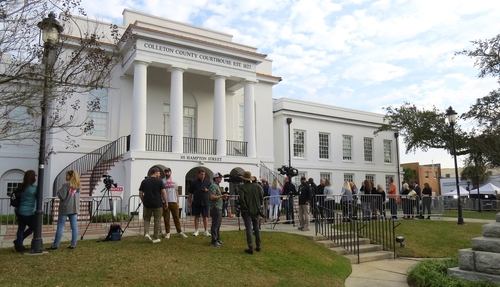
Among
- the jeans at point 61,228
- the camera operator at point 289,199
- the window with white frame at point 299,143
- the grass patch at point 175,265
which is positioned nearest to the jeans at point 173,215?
the grass patch at point 175,265

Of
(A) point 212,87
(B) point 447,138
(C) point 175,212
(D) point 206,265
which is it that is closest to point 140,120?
(A) point 212,87

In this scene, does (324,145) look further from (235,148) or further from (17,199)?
(17,199)

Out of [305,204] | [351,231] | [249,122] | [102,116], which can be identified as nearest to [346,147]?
[249,122]

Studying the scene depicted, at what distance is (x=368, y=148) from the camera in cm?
3572

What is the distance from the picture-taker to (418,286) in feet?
25.9

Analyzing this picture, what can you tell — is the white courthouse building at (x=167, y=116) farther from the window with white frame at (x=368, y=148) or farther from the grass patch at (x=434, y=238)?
the window with white frame at (x=368, y=148)

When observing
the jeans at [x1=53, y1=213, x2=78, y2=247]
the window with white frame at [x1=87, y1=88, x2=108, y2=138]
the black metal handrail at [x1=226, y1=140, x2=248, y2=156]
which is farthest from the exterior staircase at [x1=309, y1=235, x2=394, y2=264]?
the window with white frame at [x1=87, y1=88, x2=108, y2=138]

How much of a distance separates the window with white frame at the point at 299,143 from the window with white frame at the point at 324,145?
1.79 m

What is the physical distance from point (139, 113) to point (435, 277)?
1539 centimetres

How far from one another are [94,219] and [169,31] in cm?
1152

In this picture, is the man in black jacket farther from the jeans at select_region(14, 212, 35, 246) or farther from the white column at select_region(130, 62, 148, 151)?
the white column at select_region(130, 62, 148, 151)

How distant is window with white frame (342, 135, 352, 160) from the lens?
3403 centimetres

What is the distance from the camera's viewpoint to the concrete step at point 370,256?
10.7m

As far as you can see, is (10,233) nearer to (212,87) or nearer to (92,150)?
(92,150)
